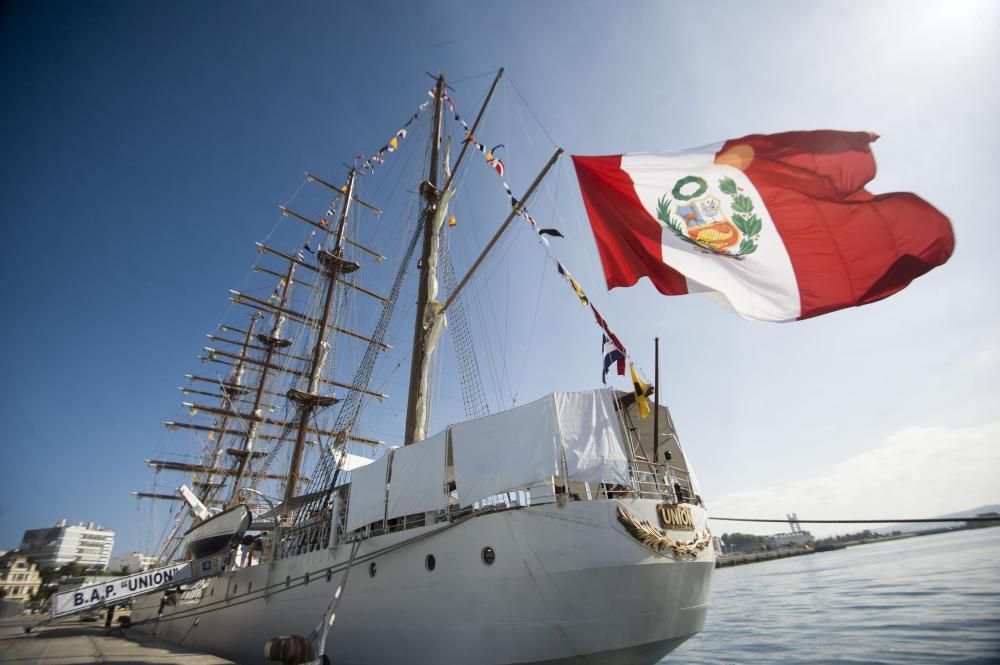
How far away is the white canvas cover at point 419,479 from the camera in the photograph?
29.6ft

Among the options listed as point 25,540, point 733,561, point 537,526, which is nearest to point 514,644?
point 537,526

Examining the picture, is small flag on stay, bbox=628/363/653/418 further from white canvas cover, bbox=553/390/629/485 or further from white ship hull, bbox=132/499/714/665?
white ship hull, bbox=132/499/714/665

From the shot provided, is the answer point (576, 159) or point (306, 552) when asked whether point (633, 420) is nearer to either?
point (576, 159)

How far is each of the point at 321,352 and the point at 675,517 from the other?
23.2m

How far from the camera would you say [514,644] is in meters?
7.12

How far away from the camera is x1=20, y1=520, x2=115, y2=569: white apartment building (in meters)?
130

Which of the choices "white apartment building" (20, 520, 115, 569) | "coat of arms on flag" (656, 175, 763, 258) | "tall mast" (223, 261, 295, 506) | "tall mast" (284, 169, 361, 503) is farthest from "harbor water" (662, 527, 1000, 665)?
"white apartment building" (20, 520, 115, 569)

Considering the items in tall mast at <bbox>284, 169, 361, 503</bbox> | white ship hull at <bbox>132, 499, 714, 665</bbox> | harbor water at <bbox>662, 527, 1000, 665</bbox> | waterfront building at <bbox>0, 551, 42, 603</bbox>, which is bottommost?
harbor water at <bbox>662, 527, 1000, 665</bbox>

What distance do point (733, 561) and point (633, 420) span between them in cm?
8341

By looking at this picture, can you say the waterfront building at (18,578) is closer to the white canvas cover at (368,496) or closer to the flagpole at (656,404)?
the white canvas cover at (368,496)

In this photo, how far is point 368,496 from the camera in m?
10.2

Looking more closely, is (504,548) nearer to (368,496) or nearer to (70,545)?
(368,496)

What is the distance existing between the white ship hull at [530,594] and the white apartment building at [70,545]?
166 m

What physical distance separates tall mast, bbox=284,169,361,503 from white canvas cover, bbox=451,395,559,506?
18.7m
